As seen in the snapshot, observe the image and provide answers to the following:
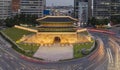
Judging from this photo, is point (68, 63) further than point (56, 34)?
No

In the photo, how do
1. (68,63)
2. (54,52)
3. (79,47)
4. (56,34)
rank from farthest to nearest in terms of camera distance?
(56,34)
(79,47)
(54,52)
(68,63)

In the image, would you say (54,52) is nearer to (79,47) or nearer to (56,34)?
(79,47)

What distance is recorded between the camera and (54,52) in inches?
3132

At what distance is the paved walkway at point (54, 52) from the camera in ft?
240

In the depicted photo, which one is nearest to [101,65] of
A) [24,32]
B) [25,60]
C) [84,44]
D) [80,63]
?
[80,63]

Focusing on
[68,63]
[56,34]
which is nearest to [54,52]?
[68,63]

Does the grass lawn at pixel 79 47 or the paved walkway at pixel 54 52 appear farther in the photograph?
the grass lawn at pixel 79 47

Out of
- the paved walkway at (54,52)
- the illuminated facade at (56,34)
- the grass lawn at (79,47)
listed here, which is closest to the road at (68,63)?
the grass lawn at (79,47)

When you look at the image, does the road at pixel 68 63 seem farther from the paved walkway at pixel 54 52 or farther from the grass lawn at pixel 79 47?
the paved walkway at pixel 54 52

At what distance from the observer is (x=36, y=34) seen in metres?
99.4

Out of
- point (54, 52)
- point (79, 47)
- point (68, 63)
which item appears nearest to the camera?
point (68, 63)

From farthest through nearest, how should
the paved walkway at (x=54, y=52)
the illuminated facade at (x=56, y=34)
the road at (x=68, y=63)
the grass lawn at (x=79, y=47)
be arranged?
1. the illuminated facade at (x=56, y=34)
2. the grass lawn at (x=79, y=47)
3. the paved walkway at (x=54, y=52)
4. the road at (x=68, y=63)

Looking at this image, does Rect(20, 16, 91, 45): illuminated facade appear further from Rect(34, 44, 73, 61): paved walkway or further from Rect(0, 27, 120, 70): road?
Rect(0, 27, 120, 70): road

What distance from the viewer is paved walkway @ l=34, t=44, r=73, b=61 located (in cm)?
7301
